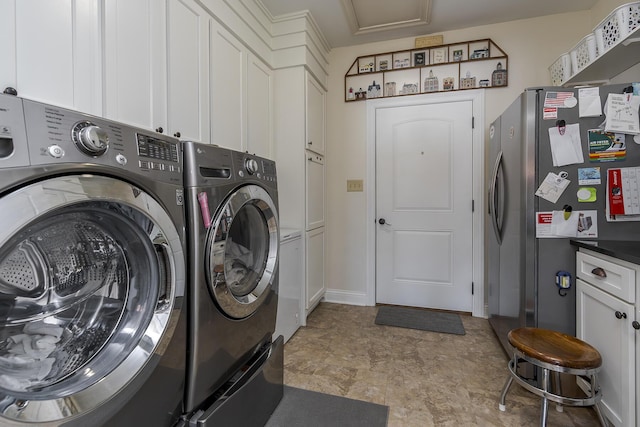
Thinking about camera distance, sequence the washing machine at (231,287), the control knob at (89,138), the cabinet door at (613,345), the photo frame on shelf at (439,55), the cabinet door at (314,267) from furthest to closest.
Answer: the photo frame on shelf at (439,55), the cabinet door at (314,267), the cabinet door at (613,345), the washing machine at (231,287), the control knob at (89,138)

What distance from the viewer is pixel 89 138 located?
0.69m

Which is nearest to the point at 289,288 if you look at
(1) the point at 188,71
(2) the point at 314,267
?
(2) the point at 314,267

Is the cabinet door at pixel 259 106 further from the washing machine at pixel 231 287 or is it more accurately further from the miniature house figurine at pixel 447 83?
the miniature house figurine at pixel 447 83

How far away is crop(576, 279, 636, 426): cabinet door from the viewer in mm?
1184

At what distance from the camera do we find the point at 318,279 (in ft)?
9.57

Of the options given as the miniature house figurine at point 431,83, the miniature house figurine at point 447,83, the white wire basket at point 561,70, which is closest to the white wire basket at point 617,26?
the white wire basket at point 561,70

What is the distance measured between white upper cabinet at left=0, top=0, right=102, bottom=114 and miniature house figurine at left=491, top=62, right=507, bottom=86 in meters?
2.87

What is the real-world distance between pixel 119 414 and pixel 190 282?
0.39m

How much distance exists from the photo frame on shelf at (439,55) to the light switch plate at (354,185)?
131 cm

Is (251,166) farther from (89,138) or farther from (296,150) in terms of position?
(296,150)

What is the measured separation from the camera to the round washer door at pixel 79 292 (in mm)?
615

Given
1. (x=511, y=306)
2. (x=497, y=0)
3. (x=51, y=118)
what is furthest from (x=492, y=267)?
(x=51, y=118)

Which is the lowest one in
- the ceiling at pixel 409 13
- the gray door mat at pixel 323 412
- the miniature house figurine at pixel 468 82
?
the gray door mat at pixel 323 412

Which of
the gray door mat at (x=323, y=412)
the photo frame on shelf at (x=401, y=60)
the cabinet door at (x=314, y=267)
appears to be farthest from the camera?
the photo frame on shelf at (x=401, y=60)
